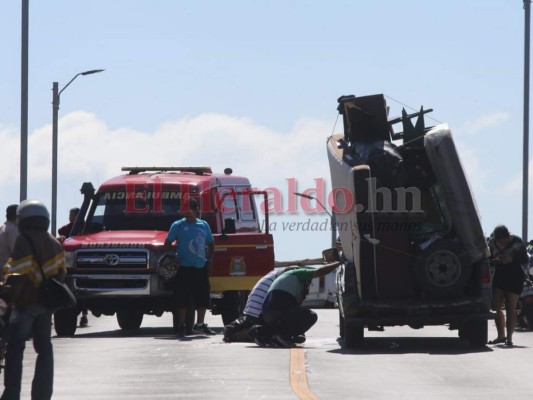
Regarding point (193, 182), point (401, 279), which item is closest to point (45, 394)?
point (401, 279)

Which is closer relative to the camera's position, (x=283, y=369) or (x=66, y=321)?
(x=283, y=369)

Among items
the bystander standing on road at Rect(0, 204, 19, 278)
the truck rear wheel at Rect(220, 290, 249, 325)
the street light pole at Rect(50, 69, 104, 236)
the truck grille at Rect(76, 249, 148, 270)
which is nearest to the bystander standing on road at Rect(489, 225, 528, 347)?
the truck rear wheel at Rect(220, 290, 249, 325)

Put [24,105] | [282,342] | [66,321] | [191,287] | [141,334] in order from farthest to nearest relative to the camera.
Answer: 1. [24,105]
2. [141,334]
3. [66,321]
4. [191,287]
5. [282,342]

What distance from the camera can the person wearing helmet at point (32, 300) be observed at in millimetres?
12312

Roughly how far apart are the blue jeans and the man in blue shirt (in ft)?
33.3

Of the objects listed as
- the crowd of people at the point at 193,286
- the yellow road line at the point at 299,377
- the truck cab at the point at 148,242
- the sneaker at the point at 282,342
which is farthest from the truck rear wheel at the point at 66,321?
the yellow road line at the point at 299,377

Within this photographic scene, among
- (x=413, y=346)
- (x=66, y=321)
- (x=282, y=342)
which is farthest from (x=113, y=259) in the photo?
(x=413, y=346)

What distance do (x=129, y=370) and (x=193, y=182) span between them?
891cm

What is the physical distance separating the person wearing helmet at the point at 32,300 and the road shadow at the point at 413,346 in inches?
291

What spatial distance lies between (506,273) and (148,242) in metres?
5.44

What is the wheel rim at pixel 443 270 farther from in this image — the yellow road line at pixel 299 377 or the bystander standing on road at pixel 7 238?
the bystander standing on road at pixel 7 238

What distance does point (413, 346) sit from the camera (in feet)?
69.2

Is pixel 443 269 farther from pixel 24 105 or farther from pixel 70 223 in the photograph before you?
pixel 24 105

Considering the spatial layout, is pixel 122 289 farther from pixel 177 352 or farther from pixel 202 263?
pixel 177 352
